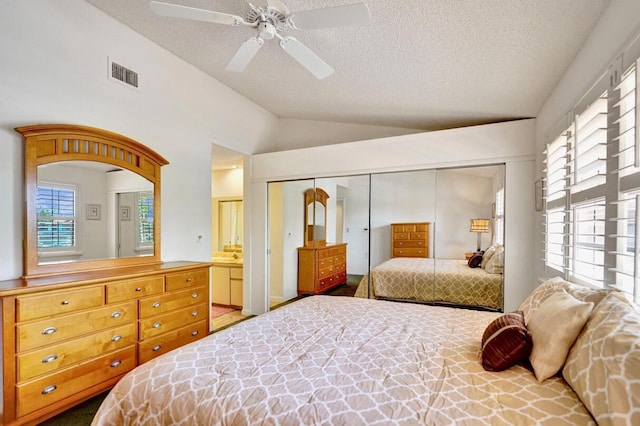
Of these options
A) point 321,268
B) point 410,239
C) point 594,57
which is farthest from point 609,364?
point 321,268

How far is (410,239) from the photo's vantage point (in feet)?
12.0

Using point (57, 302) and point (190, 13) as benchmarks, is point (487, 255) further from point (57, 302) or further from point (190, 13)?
point (57, 302)

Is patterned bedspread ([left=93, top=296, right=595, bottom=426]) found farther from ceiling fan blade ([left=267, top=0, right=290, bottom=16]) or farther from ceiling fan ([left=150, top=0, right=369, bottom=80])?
ceiling fan blade ([left=267, top=0, right=290, bottom=16])

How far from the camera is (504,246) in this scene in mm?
3129

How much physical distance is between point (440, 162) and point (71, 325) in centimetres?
358

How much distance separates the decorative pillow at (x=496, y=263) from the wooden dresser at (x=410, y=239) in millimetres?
639

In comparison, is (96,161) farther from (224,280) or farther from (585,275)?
(585,275)

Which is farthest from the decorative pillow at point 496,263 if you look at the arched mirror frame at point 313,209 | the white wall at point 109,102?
the white wall at point 109,102

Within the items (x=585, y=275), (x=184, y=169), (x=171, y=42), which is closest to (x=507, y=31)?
(x=585, y=275)

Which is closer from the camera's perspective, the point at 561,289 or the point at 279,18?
the point at 561,289

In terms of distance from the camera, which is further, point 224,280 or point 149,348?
point 224,280

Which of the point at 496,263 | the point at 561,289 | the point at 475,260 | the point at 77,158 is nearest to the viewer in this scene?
the point at 561,289

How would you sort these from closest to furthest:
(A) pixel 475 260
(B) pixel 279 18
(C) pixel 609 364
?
(C) pixel 609 364
(B) pixel 279 18
(A) pixel 475 260

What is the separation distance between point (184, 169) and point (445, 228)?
10.0 ft
